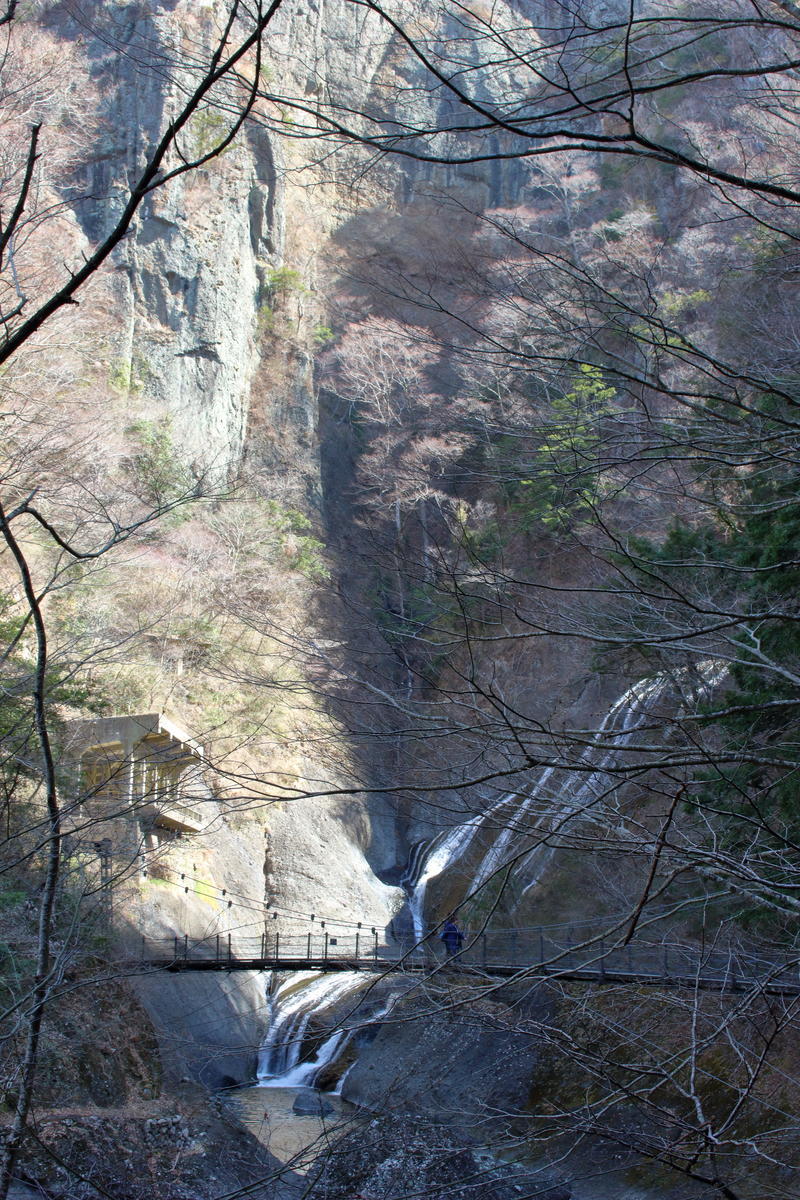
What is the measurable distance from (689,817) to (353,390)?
864 inches

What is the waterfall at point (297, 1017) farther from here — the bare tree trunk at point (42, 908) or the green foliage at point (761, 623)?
the bare tree trunk at point (42, 908)

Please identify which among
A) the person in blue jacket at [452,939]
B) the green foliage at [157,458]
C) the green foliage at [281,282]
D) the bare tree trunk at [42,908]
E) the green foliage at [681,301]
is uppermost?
the green foliage at [281,282]

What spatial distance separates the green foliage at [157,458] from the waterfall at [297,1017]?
464 inches

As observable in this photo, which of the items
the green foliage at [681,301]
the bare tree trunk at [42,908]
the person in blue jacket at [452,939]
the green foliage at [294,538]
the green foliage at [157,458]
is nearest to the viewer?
the bare tree trunk at [42,908]

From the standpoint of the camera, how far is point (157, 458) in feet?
79.7

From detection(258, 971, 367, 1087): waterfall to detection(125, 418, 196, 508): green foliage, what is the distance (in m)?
11.8

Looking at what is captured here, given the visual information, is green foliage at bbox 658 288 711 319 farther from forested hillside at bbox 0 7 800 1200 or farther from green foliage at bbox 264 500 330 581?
green foliage at bbox 264 500 330 581

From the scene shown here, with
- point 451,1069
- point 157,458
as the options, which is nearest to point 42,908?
point 451,1069

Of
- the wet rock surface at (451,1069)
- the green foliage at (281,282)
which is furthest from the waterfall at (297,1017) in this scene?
the green foliage at (281,282)

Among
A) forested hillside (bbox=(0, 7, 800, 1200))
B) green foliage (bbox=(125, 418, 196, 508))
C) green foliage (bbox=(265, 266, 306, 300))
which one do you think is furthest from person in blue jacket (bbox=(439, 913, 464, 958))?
green foliage (bbox=(265, 266, 306, 300))

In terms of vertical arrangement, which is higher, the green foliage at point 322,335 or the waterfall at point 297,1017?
the green foliage at point 322,335

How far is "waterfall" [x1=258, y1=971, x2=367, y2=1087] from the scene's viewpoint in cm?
1333

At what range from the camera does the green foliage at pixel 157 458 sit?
75.2 ft

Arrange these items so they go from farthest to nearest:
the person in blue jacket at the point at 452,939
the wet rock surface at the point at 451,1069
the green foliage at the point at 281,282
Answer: the green foliage at the point at 281,282, the wet rock surface at the point at 451,1069, the person in blue jacket at the point at 452,939
